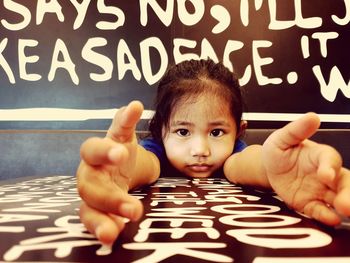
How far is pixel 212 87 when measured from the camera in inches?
40.9

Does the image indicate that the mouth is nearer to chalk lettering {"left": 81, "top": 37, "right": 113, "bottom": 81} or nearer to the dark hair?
the dark hair

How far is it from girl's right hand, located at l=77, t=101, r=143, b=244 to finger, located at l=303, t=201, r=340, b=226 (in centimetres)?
18

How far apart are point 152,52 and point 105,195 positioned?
128cm

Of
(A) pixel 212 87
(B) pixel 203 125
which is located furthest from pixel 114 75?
(B) pixel 203 125

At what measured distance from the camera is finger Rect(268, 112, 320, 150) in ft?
1.20

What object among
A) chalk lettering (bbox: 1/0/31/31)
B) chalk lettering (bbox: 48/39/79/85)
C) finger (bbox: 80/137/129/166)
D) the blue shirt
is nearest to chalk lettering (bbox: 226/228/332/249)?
finger (bbox: 80/137/129/166)

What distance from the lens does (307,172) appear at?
394 mm

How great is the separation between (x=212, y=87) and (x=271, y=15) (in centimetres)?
69

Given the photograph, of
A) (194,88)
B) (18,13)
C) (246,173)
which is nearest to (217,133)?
(194,88)

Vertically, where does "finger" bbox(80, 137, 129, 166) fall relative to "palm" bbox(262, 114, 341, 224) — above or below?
above

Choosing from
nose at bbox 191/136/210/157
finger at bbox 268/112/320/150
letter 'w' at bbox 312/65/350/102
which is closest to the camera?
finger at bbox 268/112/320/150

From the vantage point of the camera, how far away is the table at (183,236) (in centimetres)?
26

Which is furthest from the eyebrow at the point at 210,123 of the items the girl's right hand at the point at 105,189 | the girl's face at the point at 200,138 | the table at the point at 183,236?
the girl's right hand at the point at 105,189

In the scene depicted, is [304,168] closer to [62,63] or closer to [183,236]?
[183,236]
